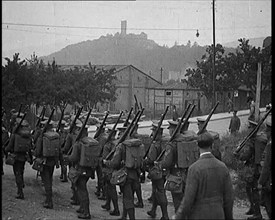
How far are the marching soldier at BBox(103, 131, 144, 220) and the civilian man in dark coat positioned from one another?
A: 2.55 metres

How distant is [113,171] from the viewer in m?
6.71

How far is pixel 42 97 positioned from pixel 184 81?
9.36 meters

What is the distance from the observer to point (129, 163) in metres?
6.41

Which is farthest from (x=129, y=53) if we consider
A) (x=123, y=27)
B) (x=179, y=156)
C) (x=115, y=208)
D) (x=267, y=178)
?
(x=267, y=178)

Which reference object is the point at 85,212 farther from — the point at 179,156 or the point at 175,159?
the point at 179,156

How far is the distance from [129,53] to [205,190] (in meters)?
8.87

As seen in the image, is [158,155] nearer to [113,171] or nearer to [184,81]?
[113,171]

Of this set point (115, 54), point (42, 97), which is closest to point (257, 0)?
point (115, 54)

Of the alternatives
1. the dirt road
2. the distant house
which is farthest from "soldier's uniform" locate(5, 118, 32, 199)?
the distant house

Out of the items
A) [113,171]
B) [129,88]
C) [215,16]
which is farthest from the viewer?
[129,88]

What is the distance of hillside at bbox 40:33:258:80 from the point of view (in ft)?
31.4

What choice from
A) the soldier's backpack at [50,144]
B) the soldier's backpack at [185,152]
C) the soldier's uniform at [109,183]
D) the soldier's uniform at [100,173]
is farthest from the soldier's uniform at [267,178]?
the soldier's backpack at [50,144]

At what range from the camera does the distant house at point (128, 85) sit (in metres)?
11.6

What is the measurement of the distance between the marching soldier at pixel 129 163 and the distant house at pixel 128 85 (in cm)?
475
